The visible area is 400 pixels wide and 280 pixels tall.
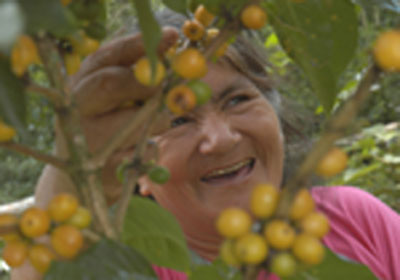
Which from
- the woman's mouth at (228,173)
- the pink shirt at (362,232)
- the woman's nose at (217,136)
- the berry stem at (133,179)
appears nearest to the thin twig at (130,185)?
the berry stem at (133,179)

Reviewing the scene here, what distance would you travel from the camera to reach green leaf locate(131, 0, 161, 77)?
0.29 meters

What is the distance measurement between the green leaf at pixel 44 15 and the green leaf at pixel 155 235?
318mm

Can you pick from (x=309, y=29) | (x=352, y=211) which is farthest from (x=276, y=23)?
(x=352, y=211)

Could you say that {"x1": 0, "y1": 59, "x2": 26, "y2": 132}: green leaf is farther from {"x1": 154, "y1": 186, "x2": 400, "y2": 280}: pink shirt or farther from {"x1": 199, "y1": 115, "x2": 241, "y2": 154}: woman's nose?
{"x1": 154, "y1": 186, "x2": 400, "y2": 280}: pink shirt

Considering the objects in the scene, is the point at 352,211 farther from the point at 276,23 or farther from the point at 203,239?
the point at 276,23

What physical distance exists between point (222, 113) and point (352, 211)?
56 cm

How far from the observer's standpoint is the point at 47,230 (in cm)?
31

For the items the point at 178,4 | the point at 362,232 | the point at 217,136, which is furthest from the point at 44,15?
the point at 362,232

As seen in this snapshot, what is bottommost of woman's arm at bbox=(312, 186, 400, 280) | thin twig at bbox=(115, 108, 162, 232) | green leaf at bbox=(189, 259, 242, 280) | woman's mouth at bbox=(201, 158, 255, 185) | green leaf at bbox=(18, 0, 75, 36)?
woman's arm at bbox=(312, 186, 400, 280)

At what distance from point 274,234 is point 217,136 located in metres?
0.80

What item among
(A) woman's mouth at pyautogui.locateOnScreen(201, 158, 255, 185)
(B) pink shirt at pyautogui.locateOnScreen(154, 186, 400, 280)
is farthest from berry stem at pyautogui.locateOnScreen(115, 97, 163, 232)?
(B) pink shirt at pyautogui.locateOnScreen(154, 186, 400, 280)

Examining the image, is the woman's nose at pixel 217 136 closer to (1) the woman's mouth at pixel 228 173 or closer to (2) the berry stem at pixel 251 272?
(1) the woman's mouth at pixel 228 173

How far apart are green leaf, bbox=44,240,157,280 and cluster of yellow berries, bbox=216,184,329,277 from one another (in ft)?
0.22

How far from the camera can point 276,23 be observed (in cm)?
46
